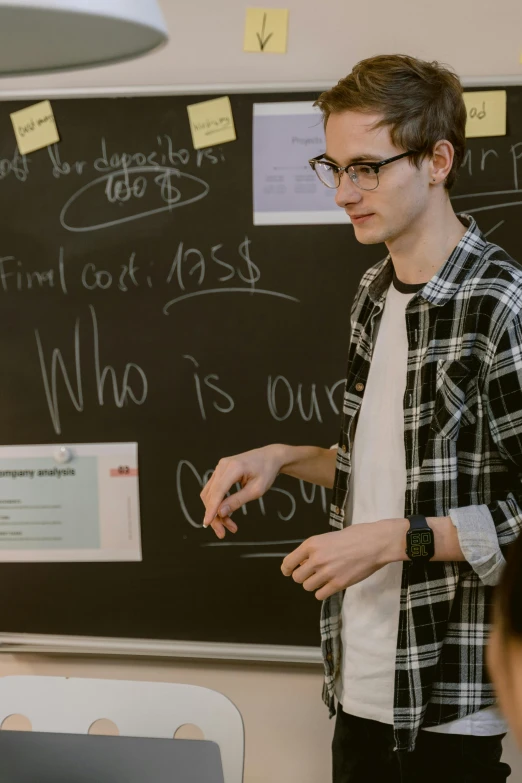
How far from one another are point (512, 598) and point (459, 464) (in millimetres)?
736

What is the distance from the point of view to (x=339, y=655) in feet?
4.74

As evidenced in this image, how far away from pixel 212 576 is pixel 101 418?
0.45m

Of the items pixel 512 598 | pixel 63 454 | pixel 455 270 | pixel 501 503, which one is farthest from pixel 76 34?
pixel 63 454

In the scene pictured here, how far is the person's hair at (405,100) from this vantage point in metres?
1.31

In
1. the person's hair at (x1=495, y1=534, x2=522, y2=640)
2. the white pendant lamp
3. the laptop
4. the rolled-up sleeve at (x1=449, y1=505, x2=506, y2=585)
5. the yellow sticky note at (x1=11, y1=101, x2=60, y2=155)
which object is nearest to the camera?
the person's hair at (x1=495, y1=534, x2=522, y2=640)

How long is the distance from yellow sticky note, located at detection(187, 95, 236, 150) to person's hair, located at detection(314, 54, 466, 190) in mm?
592

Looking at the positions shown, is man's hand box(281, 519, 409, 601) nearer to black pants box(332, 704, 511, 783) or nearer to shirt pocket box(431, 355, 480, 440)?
shirt pocket box(431, 355, 480, 440)

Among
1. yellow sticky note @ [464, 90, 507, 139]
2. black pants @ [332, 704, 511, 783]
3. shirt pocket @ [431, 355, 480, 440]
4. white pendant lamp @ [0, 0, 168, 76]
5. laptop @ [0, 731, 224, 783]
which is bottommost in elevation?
black pants @ [332, 704, 511, 783]

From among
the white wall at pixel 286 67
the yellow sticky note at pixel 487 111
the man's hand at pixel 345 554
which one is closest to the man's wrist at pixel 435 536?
the man's hand at pixel 345 554

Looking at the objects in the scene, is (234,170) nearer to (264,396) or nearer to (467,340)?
(264,396)

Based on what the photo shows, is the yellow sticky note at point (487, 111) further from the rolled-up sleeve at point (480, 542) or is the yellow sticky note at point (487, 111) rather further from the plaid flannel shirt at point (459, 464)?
the rolled-up sleeve at point (480, 542)

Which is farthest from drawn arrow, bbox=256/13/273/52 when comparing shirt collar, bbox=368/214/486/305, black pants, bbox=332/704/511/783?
black pants, bbox=332/704/511/783

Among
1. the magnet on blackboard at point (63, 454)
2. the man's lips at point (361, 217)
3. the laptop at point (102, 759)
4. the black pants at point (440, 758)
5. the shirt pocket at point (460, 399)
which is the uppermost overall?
the man's lips at point (361, 217)

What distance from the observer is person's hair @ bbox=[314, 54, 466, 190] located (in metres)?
1.31
